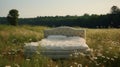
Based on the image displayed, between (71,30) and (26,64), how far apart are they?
26.3ft

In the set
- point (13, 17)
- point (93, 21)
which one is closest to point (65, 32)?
point (13, 17)

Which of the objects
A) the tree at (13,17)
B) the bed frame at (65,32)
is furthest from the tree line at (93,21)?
the bed frame at (65,32)

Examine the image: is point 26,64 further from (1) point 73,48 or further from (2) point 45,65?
(1) point 73,48

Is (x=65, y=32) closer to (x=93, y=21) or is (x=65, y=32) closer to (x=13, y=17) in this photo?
(x=13, y=17)

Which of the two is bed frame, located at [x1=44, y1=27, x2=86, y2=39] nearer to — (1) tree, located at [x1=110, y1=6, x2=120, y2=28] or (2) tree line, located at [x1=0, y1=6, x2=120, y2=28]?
(2) tree line, located at [x1=0, y1=6, x2=120, y2=28]

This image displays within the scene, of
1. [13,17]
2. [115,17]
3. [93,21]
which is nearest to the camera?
[13,17]

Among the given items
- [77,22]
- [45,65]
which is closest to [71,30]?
[45,65]

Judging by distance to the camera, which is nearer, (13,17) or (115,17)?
(13,17)

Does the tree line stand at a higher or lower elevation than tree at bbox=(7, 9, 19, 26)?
lower

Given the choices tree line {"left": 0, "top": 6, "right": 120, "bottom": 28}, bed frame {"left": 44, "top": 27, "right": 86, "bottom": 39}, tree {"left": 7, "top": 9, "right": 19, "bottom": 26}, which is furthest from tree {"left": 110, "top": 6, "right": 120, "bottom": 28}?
bed frame {"left": 44, "top": 27, "right": 86, "bottom": 39}

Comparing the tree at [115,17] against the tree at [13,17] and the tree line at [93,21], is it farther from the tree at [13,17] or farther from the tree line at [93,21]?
the tree at [13,17]

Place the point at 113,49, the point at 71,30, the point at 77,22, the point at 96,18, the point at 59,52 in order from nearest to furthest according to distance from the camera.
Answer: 1. the point at 113,49
2. the point at 59,52
3. the point at 71,30
4. the point at 96,18
5. the point at 77,22

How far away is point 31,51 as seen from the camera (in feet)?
28.8

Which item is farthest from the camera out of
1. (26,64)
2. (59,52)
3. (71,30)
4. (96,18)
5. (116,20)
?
(96,18)
